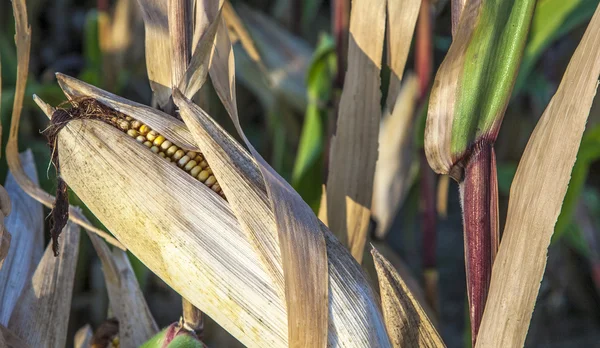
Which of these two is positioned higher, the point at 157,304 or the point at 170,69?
the point at 170,69

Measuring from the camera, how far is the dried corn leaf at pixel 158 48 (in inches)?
18.6

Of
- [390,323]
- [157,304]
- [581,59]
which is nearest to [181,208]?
[390,323]

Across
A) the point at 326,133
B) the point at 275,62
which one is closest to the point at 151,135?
the point at 326,133

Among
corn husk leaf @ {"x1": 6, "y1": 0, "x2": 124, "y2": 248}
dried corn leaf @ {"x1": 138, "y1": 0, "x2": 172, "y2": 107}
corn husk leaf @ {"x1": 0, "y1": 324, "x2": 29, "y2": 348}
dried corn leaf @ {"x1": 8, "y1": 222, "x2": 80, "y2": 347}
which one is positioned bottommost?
corn husk leaf @ {"x1": 0, "y1": 324, "x2": 29, "y2": 348}

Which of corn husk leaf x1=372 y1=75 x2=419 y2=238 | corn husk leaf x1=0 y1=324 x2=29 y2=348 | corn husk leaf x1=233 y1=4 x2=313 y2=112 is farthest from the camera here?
corn husk leaf x1=233 y1=4 x2=313 y2=112

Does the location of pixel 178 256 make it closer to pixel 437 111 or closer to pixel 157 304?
pixel 437 111

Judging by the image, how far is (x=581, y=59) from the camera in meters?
0.39

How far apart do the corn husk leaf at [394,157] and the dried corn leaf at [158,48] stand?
60cm

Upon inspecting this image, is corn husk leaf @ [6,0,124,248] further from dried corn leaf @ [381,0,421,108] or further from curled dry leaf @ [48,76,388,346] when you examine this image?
dried corn leaf @ [381,0,421,108]

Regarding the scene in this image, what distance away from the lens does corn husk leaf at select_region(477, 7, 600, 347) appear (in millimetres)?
401

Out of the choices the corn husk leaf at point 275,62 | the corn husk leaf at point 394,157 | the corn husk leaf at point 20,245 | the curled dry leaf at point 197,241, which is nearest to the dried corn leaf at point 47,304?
the corn husk leaf at point 20,245

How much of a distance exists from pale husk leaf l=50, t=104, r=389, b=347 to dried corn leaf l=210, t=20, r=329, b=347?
10 millimetres

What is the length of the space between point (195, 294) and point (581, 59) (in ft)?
0.88

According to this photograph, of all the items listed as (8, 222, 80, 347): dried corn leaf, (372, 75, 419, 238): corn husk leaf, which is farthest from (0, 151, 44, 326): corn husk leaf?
(372, 75, 419, 238): corn husk leaf
